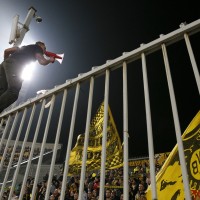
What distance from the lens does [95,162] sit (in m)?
7.77

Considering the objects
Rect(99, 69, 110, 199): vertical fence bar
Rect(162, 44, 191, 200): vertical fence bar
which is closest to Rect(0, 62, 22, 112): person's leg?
Rect(99, 69, 110, 199): vertical fence bar

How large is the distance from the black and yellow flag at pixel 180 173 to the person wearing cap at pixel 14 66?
9.09 feet

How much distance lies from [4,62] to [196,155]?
365 cm

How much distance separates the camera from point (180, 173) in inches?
159

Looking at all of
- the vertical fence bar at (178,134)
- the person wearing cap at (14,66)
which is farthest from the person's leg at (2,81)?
the vertical fence bar at (178,134)

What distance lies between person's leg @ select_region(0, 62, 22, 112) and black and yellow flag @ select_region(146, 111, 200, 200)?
2.73 meters

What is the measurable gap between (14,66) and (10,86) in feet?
1.93

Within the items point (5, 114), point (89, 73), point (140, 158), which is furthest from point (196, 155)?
point (140, 158)

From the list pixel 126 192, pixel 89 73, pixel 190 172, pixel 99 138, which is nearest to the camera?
pixel 126 192

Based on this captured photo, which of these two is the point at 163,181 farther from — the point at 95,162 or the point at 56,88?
the point at 95,162

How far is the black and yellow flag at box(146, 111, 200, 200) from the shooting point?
3570 mm

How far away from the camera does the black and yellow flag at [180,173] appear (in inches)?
141

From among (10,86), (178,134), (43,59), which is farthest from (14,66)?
(178,134)

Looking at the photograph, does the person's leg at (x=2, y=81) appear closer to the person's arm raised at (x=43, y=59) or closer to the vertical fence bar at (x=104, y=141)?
the person's arm raised at (x=43, y=59)
